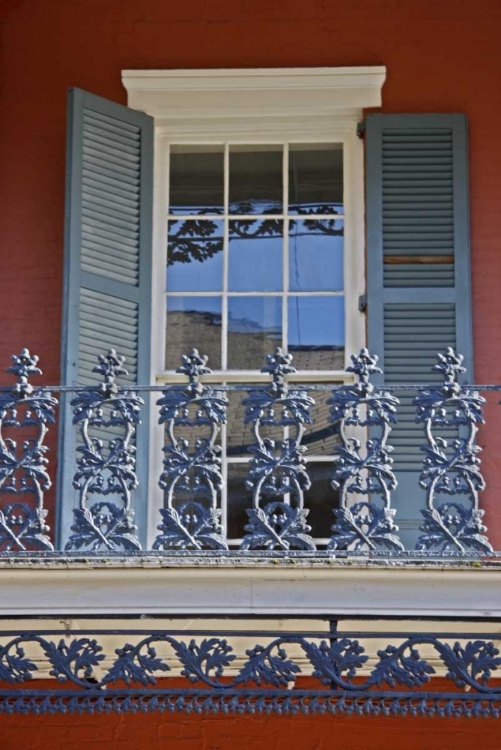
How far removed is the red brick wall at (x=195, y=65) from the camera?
869 centimetres

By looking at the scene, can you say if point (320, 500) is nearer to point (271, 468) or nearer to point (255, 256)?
point (255, 256)

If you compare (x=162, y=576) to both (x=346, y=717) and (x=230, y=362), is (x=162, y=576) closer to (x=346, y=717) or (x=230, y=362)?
(x=346, y=717)

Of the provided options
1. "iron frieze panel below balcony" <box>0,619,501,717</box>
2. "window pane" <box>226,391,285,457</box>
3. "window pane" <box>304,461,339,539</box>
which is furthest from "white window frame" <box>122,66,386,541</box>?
"iron frieze panel below balcony" <box>0,619,501,717</box>

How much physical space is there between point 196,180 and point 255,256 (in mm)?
568

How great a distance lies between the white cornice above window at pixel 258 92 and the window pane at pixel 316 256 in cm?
62

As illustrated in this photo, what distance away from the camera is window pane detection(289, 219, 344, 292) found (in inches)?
348

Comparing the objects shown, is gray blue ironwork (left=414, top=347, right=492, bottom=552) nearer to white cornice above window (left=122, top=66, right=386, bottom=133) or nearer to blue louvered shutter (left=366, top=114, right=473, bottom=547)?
blue louvered shutter (left=366, top=114, right=473, bottom=547)

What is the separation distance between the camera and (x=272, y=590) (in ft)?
22.1

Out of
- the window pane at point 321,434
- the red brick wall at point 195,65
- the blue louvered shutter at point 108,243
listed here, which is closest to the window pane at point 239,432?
the window pane at point 321,434

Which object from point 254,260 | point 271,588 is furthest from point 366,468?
point 254,260

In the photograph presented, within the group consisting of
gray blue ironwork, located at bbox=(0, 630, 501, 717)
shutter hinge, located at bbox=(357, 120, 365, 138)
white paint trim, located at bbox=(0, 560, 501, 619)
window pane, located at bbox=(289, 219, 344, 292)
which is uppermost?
shutter hinge, located at bbox=(357, 120, 365, 138)

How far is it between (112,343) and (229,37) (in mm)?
1949

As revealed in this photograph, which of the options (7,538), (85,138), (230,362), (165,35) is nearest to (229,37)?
(165,35)

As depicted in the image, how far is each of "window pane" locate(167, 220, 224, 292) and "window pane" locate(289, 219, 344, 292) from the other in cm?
42
